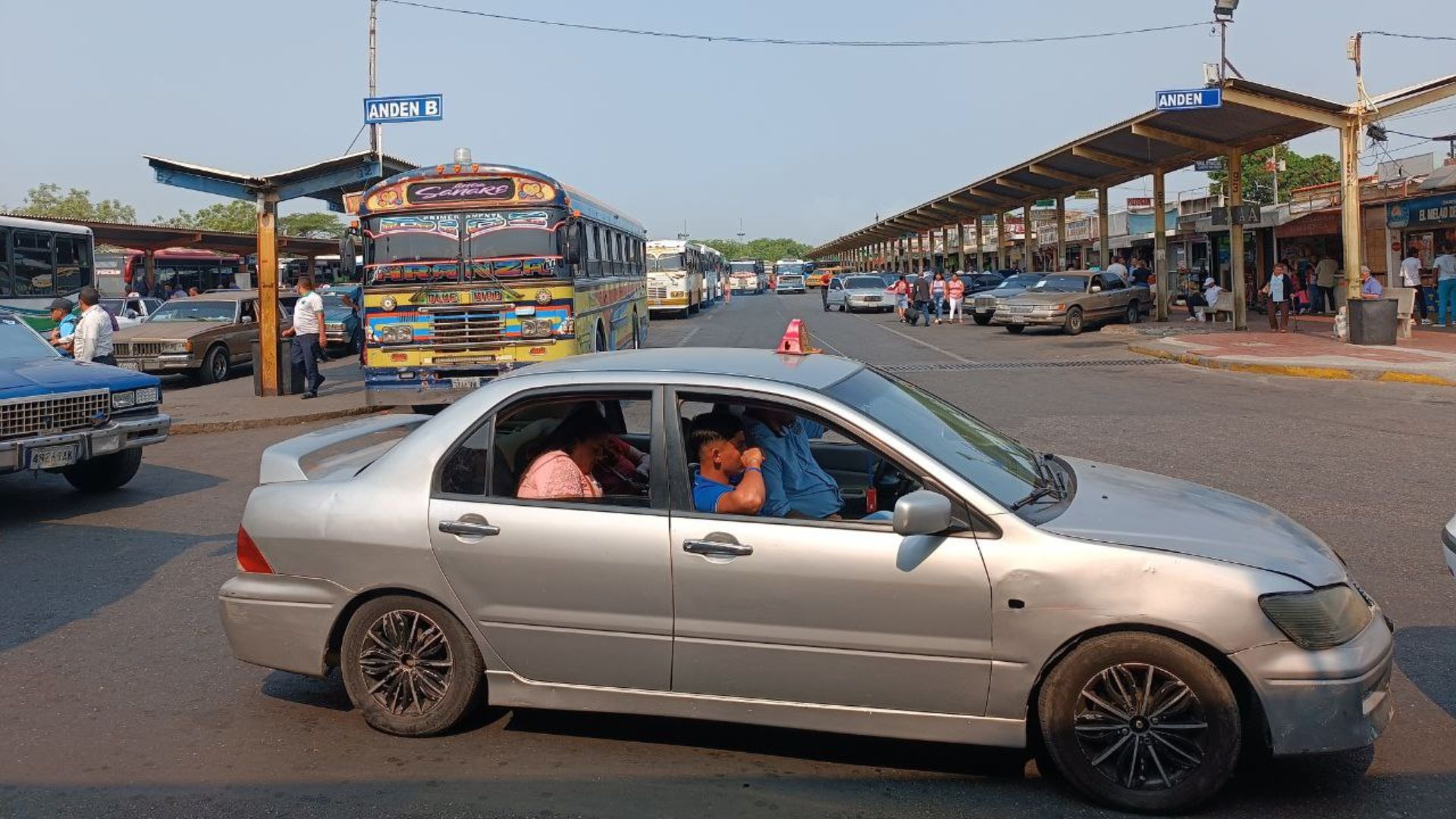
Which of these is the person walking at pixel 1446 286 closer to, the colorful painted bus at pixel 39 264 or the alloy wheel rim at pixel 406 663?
the alloy wheel rim at pixel 406 663

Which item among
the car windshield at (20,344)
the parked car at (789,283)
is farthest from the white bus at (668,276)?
the parked car at (789,283)

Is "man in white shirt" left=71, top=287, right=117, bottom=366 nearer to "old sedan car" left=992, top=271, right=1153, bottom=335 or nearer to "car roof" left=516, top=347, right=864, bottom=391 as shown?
"car roof" left=516, top=347, right=864, bottom=391

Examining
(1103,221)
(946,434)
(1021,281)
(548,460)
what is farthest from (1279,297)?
(548,460)

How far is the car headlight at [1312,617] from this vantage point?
4055 mm

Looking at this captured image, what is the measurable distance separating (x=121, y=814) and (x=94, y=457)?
6631 mm

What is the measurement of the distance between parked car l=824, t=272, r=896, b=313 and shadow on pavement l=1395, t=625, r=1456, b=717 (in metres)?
42.8

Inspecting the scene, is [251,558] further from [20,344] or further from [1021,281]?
[1021,281]

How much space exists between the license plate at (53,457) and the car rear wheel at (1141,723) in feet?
27.2

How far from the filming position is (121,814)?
428 cm

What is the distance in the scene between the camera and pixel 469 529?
4723 millimetres

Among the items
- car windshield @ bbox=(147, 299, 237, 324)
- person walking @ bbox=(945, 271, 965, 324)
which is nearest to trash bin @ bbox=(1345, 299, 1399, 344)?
person walking @ bbox=(945, 271, 965, 324)

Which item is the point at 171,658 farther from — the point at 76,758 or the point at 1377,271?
the point at 1377,271

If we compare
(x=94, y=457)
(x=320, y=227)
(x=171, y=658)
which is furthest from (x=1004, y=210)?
(x=320, y=227)

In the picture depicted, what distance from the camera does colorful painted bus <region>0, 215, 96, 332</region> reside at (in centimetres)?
2216
